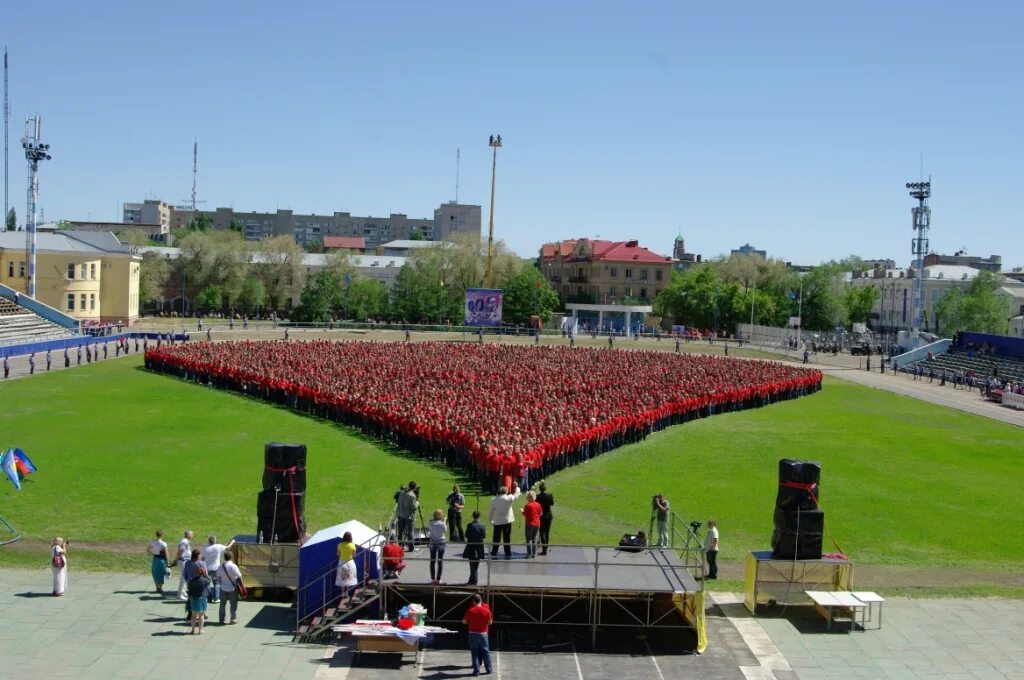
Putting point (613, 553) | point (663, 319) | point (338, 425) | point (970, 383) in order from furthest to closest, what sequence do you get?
point (663, 319)
point (970, 383)
point (338, 425)
point (613, 553)

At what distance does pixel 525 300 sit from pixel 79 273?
34.6 m

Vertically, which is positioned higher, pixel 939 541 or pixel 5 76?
pixel 5 76

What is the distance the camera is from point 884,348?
70.2 metres

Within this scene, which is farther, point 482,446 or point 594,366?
point 594,366

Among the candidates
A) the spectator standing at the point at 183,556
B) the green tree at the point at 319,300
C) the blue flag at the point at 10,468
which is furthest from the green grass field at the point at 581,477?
the green tree at the point at 319,300

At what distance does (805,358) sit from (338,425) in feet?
122

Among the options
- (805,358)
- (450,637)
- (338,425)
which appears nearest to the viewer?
(450,637)

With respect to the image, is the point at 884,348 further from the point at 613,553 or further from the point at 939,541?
the point at 613,553

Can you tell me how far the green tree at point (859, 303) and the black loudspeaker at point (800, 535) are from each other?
278 ft

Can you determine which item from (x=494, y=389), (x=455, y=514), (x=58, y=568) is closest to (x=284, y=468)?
(x=455, y=514)

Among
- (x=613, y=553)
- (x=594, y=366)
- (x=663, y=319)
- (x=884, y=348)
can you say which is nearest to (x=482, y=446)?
(x=613, y=553)

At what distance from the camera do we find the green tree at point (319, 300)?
273 feet

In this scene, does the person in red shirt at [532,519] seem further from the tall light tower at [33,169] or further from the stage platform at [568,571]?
the tall light tower at [33,169]

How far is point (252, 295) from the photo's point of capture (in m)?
90.8
